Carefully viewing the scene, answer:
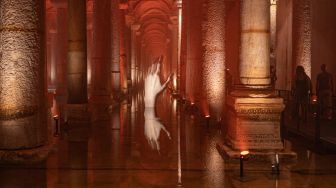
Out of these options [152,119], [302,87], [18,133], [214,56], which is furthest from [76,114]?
[302,87]

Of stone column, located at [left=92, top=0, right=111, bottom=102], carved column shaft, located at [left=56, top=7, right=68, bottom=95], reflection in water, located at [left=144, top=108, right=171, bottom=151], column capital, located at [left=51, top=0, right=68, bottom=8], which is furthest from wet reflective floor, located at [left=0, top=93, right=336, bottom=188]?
carved column shaft, located at [left=56, top=7, right=68, bottom=95]

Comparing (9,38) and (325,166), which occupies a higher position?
(9,38)

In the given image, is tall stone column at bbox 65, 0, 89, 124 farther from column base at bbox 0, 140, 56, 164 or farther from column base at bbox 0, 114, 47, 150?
column base at bbox 0, 140, 56, 164

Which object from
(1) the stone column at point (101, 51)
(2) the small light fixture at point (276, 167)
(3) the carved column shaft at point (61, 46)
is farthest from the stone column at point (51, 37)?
(2) the small light fixture at point (276, 167)

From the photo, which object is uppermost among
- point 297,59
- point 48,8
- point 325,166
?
point 48,8

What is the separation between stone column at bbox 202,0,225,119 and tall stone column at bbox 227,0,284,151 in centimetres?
475

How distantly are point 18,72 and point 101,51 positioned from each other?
9193 mm

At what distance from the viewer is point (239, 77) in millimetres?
8711

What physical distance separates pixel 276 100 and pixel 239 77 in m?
0.88

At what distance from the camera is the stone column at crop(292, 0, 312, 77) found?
15.6 meters

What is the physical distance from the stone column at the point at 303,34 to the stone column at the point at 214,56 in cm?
374

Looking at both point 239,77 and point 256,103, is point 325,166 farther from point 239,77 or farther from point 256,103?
point 239,77

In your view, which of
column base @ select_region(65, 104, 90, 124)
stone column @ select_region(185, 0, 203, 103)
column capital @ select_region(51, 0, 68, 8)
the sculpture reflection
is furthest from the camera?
column capital @ select_region(51, 0, 68, 8)

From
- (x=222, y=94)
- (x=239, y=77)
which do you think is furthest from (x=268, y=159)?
(x=222, y=94)
